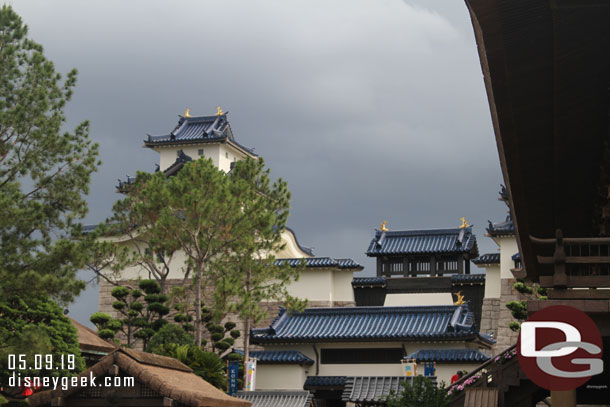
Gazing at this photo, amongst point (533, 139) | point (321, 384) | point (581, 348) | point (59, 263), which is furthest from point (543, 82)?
point (321, 384)

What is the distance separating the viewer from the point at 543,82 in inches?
319

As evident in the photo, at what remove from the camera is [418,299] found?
36656 mm

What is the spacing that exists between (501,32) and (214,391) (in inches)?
381

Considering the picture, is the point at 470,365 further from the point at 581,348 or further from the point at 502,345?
the point at 581,348

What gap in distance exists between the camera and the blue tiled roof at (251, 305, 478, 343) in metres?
29.1

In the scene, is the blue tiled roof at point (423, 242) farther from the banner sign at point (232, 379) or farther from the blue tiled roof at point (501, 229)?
the banner sign at point (232, 379)

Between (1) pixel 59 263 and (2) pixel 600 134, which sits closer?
(2) pixel 600 134

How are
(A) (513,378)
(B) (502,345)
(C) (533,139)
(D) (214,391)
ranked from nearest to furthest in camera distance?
(C) (533,139)
(D) (214,391)
(A) (513,378)
(B) (502,345)

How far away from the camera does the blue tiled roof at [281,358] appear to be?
2997cm

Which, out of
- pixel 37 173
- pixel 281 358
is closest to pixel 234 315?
pixel 281 358

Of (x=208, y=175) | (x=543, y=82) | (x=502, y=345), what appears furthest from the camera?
(x=502, y=345)

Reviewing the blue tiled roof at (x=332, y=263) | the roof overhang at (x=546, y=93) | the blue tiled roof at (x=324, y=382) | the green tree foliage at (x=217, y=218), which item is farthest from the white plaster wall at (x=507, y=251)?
the roof overhang at (x=546, y=93)

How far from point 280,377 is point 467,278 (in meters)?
10.4

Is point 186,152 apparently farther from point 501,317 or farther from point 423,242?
point 501,317
